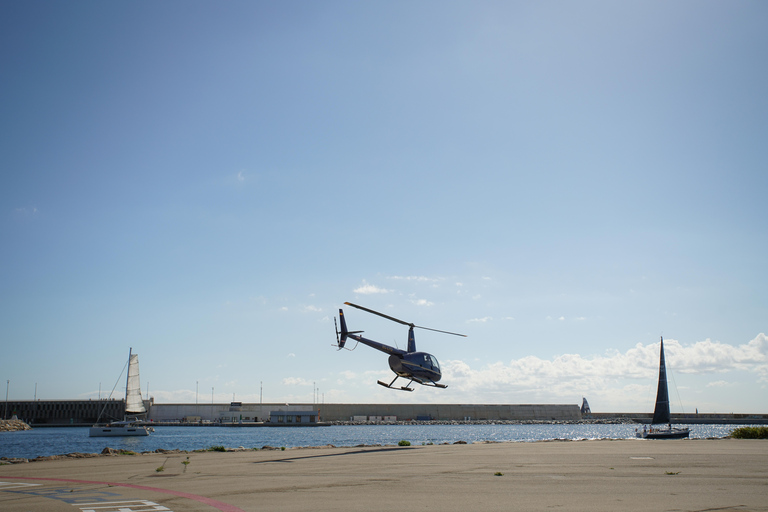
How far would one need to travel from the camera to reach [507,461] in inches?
957

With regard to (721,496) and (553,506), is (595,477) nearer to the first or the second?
(721,496)

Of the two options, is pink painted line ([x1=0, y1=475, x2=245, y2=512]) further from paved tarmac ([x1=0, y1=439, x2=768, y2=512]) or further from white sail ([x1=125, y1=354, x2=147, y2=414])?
white sail ([x1=125, y1=354, x2=147, y2=414])

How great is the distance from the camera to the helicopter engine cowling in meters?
43.7

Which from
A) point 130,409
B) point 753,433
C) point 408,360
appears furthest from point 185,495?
point 130,409

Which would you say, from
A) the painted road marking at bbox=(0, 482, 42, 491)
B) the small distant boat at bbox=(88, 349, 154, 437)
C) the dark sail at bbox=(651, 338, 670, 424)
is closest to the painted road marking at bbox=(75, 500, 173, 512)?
the painted road marking at bbox=(0, 482, 42, 491)

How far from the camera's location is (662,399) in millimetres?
78062

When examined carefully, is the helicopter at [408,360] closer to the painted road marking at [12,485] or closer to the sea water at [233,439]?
the sea water at [233,439]

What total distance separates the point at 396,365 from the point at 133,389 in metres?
79.1

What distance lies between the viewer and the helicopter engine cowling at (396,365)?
43.7 metres

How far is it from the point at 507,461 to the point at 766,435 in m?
37.1

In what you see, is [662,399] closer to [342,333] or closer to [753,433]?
[753,433]

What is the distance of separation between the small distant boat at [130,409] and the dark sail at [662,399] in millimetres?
90083

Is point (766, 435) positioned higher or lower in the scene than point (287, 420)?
higher

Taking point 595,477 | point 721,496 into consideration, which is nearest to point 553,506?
point 721,496
